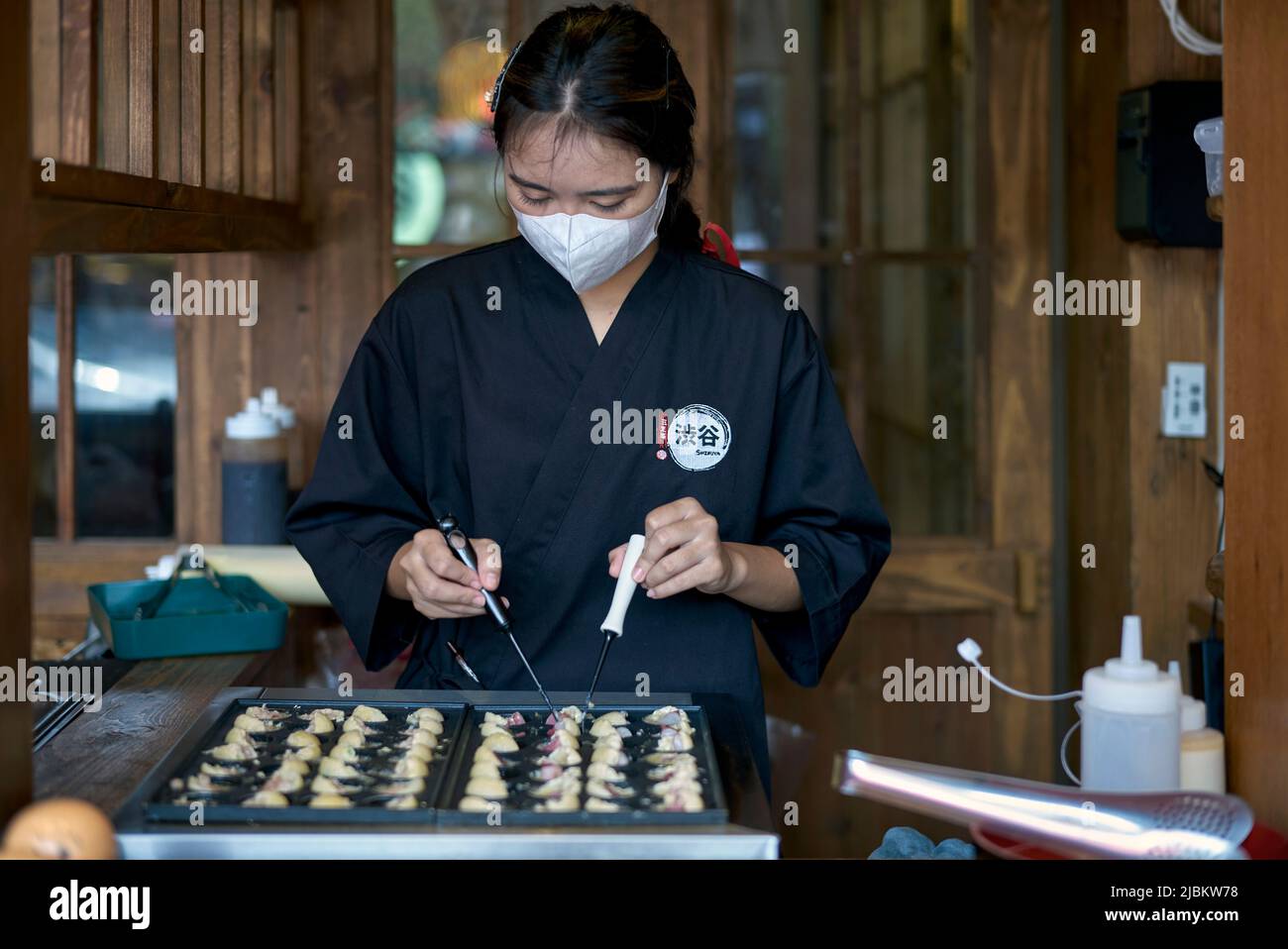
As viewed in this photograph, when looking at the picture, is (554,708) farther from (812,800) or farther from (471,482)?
(812,800)

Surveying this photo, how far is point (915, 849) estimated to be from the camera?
1257mm

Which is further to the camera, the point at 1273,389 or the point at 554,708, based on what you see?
the point at 554,708

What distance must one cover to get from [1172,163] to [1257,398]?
50.2 inches

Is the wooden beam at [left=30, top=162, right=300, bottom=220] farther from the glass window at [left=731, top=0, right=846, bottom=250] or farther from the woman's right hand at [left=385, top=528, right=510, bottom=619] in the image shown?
the glass window at [left=731, top=0, right=846, bottom=250]

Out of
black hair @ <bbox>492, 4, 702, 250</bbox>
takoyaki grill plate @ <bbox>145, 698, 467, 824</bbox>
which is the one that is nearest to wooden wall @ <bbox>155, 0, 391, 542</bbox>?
black hair @ <bbox>492, 4, 702, 250</bbox>

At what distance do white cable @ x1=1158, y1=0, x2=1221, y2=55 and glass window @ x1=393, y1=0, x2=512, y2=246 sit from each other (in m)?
1.21

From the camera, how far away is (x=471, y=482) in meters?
1.70

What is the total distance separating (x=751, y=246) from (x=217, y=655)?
1298mm

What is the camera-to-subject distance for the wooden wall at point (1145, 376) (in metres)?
2.57

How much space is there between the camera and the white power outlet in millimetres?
2570

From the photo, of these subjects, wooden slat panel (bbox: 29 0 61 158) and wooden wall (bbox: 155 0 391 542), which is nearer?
wooden slat panel (bbox: 29 0 61 158)

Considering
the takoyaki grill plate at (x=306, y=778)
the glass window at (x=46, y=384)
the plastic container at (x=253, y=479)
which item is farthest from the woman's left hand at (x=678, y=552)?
the glass window at (x=46, y=384)
